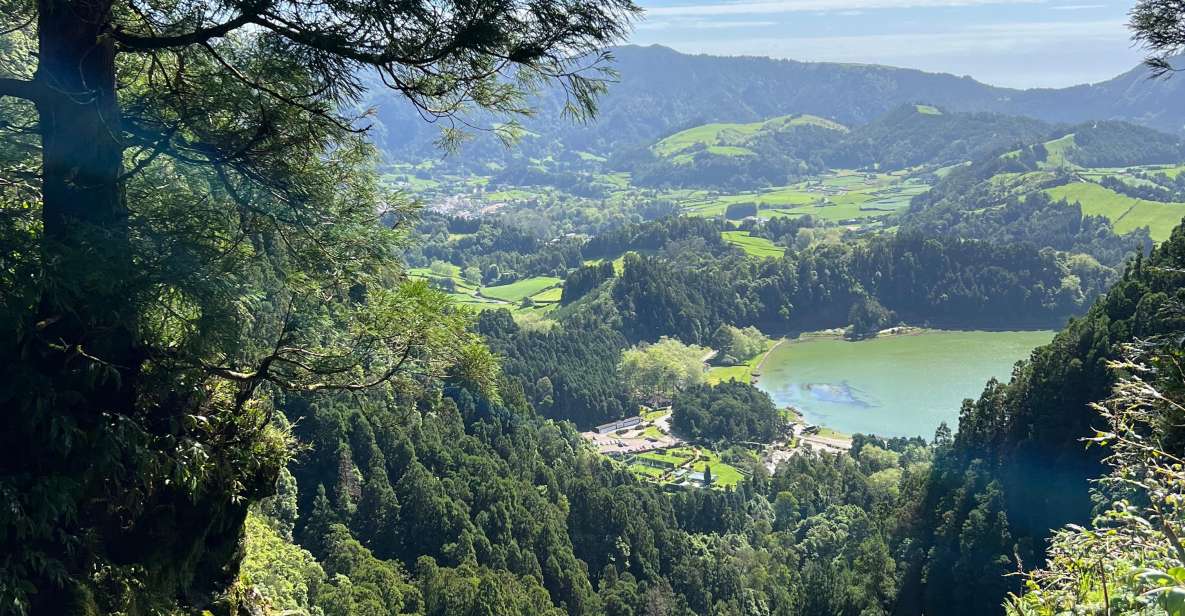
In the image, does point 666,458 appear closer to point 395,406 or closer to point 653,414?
point 653,414

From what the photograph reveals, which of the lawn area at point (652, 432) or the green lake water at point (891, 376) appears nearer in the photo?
the green lake water at point (891, 376)

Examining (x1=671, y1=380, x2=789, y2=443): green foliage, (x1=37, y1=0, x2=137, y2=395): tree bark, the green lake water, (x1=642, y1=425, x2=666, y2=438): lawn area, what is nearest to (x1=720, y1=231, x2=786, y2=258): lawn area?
the green lake water

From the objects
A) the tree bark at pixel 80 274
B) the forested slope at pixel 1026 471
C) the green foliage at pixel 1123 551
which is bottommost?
the forested slope at pixel 1026 471

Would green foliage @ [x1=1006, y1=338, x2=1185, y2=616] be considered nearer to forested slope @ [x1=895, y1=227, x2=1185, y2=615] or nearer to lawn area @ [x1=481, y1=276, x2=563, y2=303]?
forested slope @ [x1=895, y1=227, x2=1185, y2=615]

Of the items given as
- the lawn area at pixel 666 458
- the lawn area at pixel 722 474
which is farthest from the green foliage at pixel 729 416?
the lawn area at pixel 722 474

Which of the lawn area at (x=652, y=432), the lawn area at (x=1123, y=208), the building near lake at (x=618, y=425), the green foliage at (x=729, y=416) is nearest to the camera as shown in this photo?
the green foliage at (x=729, y=416)

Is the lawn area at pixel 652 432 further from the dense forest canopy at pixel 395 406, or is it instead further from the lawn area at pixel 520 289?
the lawn area at pixel 520 289
